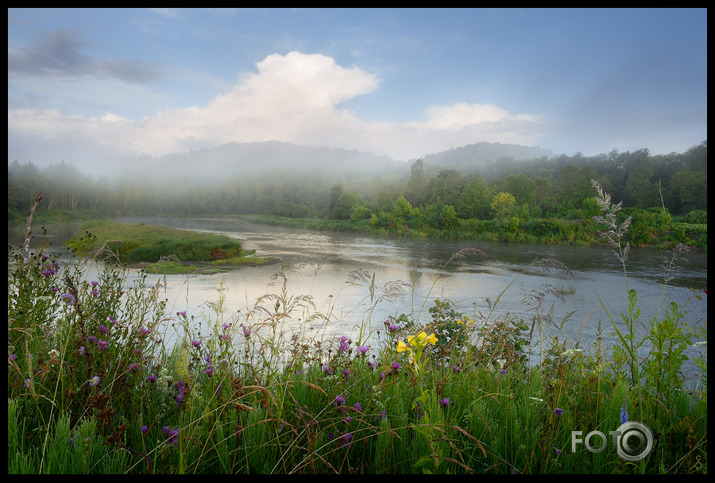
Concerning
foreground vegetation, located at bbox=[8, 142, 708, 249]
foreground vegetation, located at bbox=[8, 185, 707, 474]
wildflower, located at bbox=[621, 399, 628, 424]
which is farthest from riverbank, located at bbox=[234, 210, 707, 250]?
wildflower, located at bbox=[621, 399, 628, 424]

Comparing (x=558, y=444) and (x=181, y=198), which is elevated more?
(x=181, y=198)

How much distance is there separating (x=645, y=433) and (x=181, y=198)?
38417 millimetres

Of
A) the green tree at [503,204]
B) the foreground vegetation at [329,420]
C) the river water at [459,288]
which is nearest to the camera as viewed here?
the foreground vegetation at [329,420]

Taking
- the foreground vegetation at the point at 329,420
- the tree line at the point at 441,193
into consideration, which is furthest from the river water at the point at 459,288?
the tree line at the point at 441,193

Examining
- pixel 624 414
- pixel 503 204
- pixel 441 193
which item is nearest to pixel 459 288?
pixel 624 414

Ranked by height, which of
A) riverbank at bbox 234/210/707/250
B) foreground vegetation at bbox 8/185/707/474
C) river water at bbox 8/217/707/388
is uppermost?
riverbank at bbox 234/210/707/250

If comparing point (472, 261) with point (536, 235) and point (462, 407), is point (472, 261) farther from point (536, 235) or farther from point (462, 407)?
point (462, 407)

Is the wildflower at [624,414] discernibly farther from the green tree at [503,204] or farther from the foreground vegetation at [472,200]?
the green tree at [503,204]

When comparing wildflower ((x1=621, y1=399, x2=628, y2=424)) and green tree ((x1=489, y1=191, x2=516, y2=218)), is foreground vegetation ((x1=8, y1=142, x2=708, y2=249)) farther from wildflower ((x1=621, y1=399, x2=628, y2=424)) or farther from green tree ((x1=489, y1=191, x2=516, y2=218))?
wildflower ((x1=621, y1=399, x2=628, y2=424))

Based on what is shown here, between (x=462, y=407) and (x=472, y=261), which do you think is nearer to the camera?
(x=462, y=407)

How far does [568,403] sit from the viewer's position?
220 cm

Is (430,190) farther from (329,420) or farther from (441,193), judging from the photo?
(329,420)
